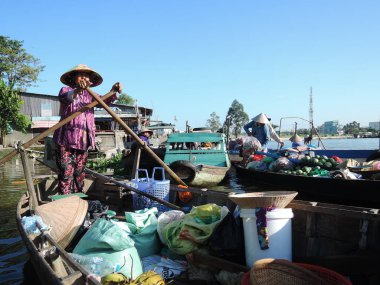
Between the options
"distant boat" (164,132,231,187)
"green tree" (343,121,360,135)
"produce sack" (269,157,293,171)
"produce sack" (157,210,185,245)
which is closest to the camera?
"produce sack" (157,210,185,245)

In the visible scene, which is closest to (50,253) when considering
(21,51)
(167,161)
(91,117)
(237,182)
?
(91,117)

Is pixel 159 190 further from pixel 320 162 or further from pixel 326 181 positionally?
pixel 320 162

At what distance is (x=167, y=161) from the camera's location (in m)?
9.71

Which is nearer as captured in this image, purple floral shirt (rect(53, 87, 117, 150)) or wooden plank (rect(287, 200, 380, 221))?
wooden plank (rect(287, 200, 380, 221))

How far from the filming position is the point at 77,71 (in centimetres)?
432

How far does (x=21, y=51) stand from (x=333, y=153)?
3354cm

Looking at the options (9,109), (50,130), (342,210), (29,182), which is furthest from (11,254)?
(9,109)

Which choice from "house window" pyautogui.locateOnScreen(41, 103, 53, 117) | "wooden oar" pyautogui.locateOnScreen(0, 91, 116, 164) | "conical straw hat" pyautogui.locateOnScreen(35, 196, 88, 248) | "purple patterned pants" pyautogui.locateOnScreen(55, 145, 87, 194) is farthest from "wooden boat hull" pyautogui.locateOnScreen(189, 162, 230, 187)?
"house window" pyautogui.locateOnScreen(41, 103, 53, 117)

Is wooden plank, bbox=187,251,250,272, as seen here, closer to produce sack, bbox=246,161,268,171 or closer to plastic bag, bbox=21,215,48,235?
plastic bag, bbox=21,215,48,235

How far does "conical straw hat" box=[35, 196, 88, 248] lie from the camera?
10.1 ft

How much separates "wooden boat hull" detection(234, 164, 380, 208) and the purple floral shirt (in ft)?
14.1

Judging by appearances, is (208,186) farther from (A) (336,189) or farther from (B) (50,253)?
(B) (50,253)

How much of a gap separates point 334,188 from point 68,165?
471 centimetres

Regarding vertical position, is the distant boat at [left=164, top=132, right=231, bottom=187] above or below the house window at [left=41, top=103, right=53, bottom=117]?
below
